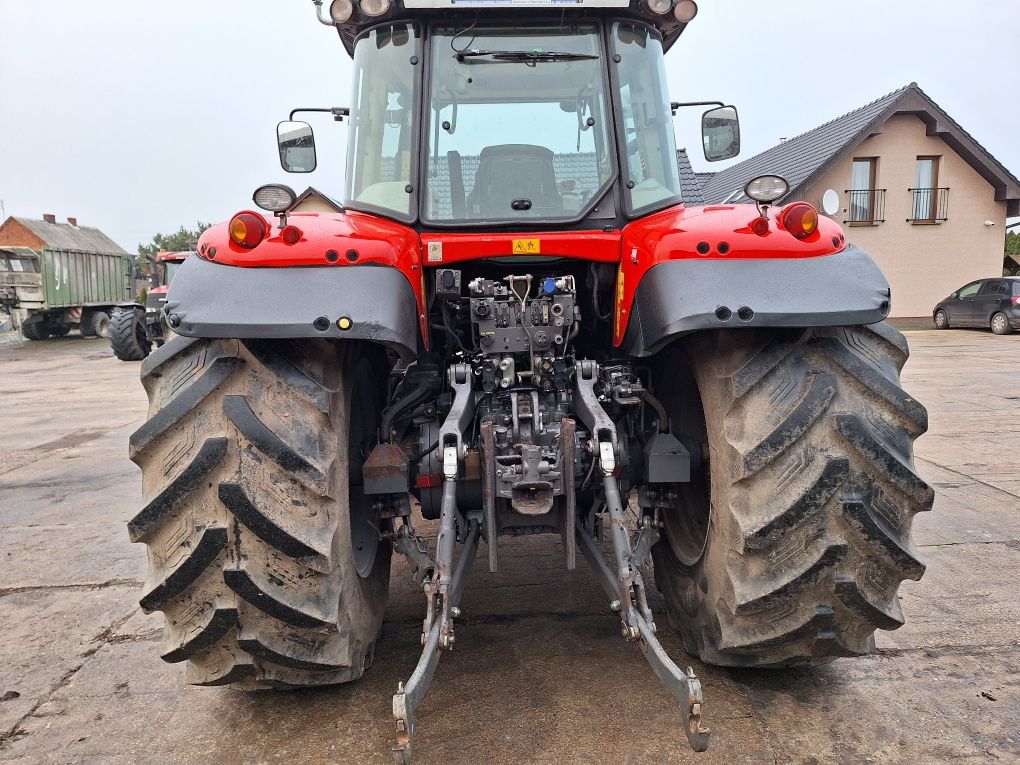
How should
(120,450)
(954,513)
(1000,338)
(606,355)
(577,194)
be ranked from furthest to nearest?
(1000,338), (120,450), (954,513), (606,355), (577,194)

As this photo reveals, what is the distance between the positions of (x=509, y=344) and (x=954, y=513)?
141 inches

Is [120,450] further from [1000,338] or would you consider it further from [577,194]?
[1000,338]

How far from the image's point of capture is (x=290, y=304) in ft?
7.32

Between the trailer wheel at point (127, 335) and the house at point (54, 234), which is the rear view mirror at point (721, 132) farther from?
the house at point (54, 234)

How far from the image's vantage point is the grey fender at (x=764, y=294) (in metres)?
2.17

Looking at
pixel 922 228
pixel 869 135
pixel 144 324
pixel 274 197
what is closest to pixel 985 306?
pixel 922 228

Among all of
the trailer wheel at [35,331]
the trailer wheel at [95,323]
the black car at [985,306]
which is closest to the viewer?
the black car at [985,306]

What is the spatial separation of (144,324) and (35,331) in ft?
26.7

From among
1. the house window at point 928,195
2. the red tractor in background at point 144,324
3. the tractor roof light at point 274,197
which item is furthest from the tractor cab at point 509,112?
the house window at point 928,195

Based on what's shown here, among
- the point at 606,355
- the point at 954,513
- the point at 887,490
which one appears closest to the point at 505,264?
the point at 606,355

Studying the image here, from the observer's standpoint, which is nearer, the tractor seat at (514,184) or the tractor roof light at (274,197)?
the tractor roof light at (274,197)

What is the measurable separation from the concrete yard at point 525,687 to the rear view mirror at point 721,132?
86.4 inches

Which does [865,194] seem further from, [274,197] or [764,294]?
[274,197]

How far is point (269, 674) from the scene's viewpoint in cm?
233
